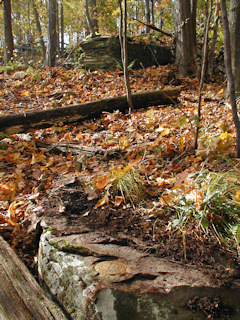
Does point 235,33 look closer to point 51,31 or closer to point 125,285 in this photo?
point 125,285

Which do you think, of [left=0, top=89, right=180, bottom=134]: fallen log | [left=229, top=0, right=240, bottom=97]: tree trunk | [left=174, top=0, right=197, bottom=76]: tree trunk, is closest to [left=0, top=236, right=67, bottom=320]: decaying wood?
[left=0, top=89, right=180, bottom=134]: fallen log

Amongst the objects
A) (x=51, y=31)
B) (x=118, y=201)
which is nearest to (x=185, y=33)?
(x=51, y=31)

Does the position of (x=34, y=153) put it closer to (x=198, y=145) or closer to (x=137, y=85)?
(x=198, y=145)

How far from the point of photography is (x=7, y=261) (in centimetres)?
184

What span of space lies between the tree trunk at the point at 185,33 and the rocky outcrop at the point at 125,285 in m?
7.21

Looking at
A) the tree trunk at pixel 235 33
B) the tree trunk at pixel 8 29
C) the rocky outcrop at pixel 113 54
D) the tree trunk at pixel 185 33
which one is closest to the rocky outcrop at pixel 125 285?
the tree trunk at pixel 235 33

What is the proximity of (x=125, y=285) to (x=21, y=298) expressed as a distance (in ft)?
2.19

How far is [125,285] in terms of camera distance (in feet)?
4.95

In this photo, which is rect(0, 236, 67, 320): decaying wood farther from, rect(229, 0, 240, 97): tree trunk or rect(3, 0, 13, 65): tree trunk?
rect(3, 0, 13, 65): tree trunk

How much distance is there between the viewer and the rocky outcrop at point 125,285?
1391 mm

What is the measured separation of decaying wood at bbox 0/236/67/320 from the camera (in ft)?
4.70

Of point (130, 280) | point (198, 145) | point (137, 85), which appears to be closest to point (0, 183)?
point (130, 280)

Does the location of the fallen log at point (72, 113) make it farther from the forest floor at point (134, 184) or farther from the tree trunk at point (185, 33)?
the tree trunk at point (185, 33)

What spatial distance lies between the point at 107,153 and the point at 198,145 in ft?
4.17
